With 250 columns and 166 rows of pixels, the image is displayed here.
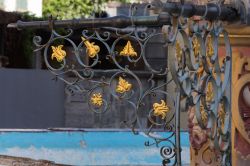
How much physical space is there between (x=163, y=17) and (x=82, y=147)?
4.04 metres

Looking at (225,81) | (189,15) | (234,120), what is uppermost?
(189,15)

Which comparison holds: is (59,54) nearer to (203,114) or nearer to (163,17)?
(163,17)

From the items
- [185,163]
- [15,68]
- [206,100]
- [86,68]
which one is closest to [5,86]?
[15,68]

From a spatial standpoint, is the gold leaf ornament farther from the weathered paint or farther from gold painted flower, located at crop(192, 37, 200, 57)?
the weathered paint

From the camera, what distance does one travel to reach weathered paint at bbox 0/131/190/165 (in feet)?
21.7

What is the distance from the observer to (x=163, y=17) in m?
3.21

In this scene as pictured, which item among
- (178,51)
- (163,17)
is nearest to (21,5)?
(163,17)

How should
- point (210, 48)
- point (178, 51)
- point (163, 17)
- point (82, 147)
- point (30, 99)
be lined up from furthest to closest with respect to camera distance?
point (30, 99) < point (82, 147) < point (163, 17) < point (210, 48) < point (178, 51)

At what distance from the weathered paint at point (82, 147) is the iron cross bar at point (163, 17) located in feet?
9.07

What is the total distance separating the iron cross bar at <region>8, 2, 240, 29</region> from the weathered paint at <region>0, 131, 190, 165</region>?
2764mm

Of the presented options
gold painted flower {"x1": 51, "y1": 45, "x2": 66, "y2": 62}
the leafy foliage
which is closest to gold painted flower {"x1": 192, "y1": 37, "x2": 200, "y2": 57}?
gold painted flower {"x1": 51, "y1": 45, "x2": 66, "y2": 62}

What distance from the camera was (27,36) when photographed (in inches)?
642

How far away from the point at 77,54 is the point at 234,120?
3.10ft

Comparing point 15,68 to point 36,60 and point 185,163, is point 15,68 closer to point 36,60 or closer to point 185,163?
point 36,60
